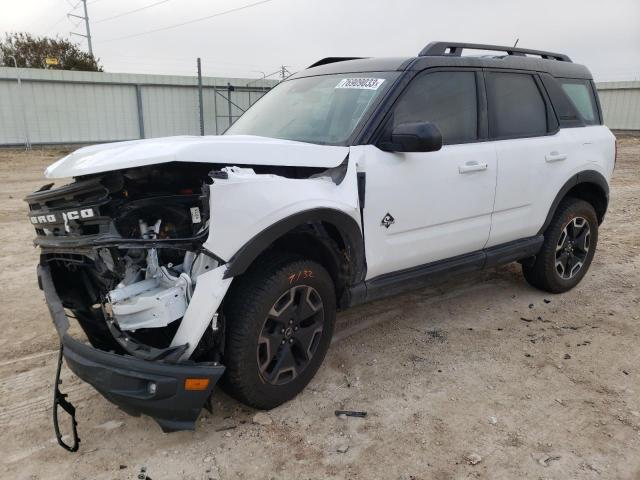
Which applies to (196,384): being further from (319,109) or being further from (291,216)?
(319,109)

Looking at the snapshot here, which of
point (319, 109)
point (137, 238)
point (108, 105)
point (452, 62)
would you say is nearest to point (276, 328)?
point (137, 238)

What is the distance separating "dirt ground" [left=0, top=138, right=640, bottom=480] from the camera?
2645 millimetres

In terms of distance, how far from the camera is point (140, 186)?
2.72 m

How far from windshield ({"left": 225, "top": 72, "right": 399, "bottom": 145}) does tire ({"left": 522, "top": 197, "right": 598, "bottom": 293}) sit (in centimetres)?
227

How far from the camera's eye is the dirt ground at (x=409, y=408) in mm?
2645

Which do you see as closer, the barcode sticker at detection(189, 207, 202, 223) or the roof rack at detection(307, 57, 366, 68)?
the barcode sticker at detection(189, 207, 202, 223)

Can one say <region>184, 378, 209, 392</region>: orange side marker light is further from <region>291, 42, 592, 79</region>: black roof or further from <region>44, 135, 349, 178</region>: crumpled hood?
<region>291, 42, 592, 79</region>: black roof

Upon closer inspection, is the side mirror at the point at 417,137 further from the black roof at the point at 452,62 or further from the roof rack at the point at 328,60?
the roof rack at the point at 328,60

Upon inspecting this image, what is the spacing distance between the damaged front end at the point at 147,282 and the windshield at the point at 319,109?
0.99 metres

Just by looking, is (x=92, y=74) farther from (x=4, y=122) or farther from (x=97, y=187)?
(x=97, y=187)

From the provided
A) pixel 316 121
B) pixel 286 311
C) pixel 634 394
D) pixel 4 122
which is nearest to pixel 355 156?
pixel 316 121

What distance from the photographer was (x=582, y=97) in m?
4.89

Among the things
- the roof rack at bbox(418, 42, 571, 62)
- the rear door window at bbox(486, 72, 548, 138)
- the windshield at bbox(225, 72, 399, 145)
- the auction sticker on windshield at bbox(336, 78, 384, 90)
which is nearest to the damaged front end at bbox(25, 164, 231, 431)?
the windshield at bbox(225, 72, 399, 145)

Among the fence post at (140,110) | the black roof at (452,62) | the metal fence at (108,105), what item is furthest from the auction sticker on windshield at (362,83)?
the fence post at (140,110)
